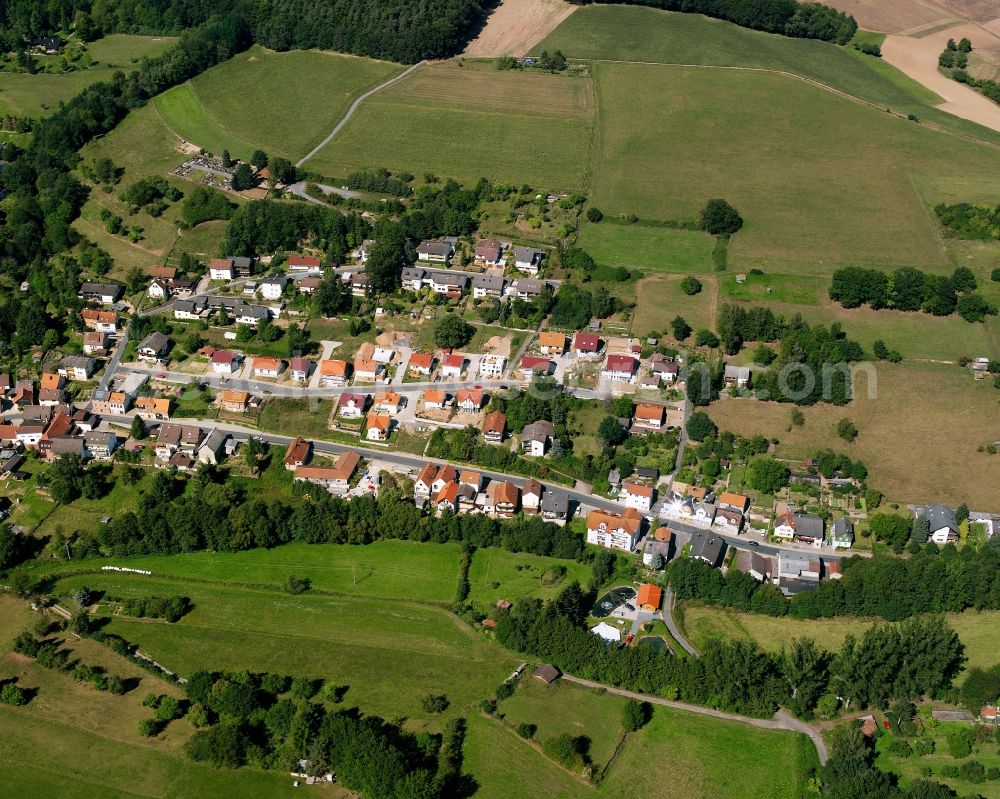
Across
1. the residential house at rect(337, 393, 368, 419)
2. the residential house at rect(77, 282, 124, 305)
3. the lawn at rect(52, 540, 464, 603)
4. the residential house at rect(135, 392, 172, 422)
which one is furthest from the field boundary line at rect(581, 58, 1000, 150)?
the lawn at rect(52, 540, 464, 603)

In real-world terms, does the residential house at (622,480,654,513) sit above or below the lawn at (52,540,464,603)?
above

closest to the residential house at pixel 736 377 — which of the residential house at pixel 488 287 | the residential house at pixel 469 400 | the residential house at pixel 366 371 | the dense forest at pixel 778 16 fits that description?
the residential house at pixel 469 400

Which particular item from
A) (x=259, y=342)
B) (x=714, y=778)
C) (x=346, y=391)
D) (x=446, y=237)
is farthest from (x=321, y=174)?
(x=714, y=778)

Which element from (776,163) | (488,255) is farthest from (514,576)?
(776,163)

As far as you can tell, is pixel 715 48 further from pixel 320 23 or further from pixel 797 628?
pixel 797 628

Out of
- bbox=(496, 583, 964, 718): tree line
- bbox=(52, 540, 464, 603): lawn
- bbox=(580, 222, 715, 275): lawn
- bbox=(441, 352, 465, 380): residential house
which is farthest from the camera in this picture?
bbox=(580, 222, 715, 275): lawn

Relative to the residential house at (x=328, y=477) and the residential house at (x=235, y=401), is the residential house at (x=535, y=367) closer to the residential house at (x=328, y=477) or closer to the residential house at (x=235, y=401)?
the residential house at (x=328, y=477)

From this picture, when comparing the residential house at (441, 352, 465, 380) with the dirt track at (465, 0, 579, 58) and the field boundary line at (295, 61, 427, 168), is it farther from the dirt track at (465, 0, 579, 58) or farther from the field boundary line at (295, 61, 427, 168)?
the dirt track at (465, 0, 579, 58)
